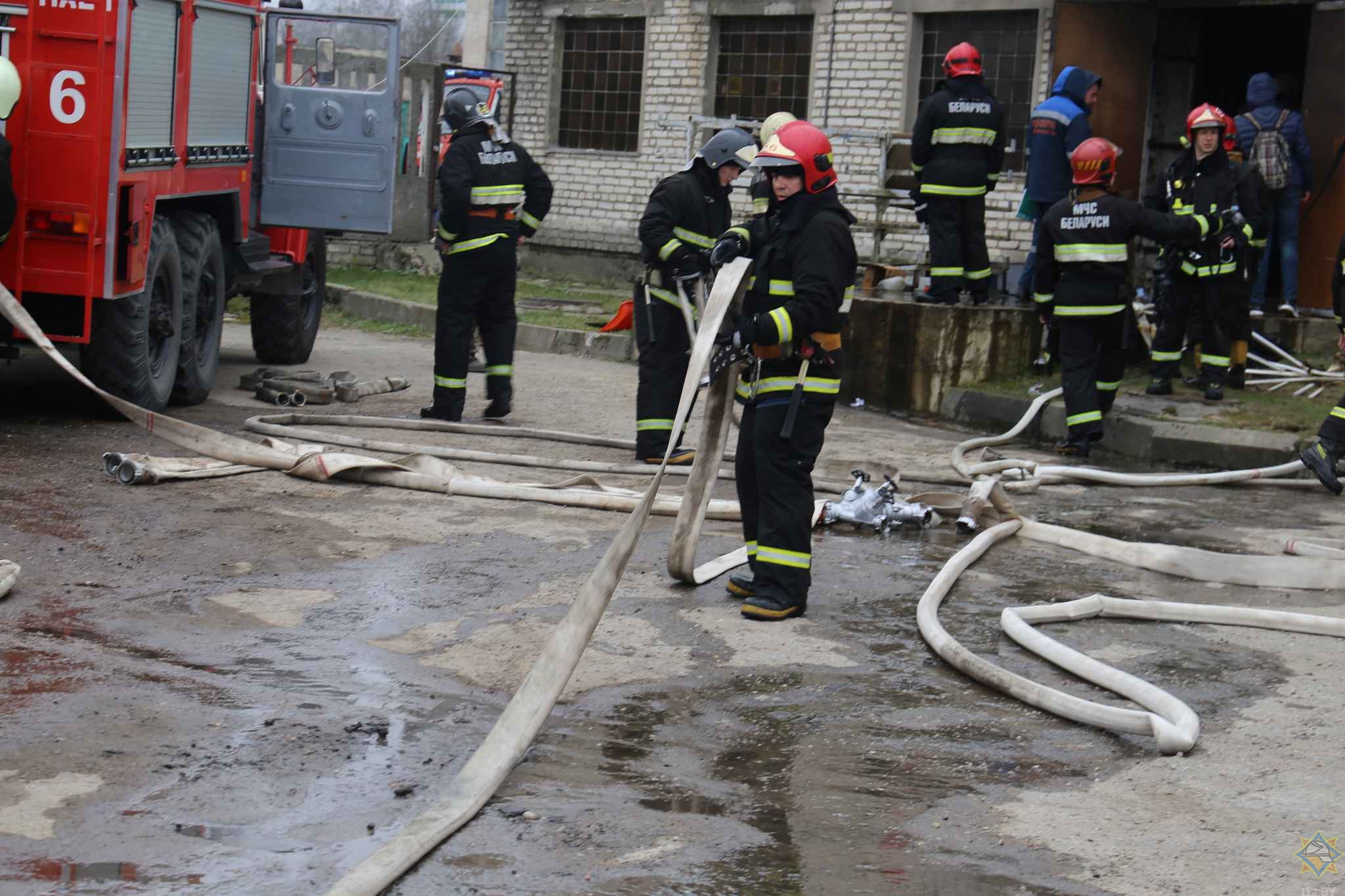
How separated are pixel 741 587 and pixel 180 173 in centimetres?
461

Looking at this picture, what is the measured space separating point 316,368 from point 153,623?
702cm

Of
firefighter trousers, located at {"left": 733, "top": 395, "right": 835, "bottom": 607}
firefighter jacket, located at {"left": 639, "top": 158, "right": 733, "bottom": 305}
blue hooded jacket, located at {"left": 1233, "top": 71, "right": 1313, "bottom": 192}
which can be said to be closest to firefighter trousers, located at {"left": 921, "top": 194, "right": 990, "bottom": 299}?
blue hooded jacket, located at {"left": 1233, "top": 71, "right": 1313, "bottom": 192}

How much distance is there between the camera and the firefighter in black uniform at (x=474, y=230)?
29.8 feet

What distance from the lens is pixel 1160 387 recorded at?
34.5ft

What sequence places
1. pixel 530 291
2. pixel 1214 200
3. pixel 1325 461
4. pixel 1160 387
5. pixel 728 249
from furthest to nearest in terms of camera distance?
1. pixel 530 291
2. pixel 1160 387
3. pixel 1214 200
4. pixel 1325 461
5. pixel 728 249

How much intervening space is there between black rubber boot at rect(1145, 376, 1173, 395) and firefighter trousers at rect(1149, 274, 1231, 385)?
23mm

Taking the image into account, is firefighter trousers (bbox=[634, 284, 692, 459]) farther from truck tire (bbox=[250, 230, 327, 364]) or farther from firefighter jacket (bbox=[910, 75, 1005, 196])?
truck tire (bbox=[250, 230, 327, 364])

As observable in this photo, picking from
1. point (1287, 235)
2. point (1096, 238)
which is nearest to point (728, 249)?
point (1096, 238)

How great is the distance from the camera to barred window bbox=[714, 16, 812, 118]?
663 inches

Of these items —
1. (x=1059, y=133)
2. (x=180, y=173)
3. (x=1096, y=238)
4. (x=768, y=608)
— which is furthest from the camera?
(x=1059, y=133)

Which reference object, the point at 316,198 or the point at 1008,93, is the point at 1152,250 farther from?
the point at 316,198

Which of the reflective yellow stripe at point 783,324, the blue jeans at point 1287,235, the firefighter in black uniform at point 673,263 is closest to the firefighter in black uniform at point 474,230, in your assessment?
the firefighter in black uniform at point 673,263

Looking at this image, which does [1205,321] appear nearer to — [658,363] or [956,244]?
[956,244]

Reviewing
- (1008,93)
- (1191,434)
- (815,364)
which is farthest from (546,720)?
(1008,93)
